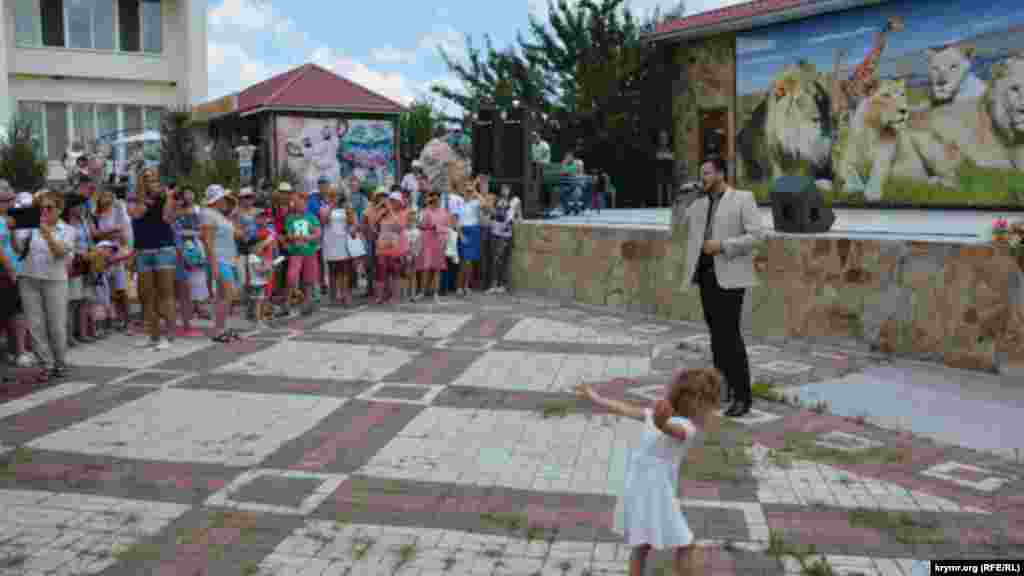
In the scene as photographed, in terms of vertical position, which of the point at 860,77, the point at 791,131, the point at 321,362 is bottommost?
the point at 321,362

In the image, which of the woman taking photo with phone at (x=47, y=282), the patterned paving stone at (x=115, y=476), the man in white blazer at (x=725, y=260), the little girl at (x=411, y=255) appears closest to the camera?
the patterned paving stone at (x=115, y=476)

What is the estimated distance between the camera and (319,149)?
29.0 meters

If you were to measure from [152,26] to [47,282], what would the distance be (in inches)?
1071

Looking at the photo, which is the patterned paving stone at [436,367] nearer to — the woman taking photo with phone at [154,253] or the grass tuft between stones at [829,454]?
the woman taking photo with phone at [154,253]

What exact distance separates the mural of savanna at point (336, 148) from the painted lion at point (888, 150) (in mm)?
13846

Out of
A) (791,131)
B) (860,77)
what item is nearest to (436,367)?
(860,77)

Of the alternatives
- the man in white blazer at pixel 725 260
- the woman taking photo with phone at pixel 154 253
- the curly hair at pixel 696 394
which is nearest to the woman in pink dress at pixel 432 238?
the woman taking photo with phone at pixel 154 253

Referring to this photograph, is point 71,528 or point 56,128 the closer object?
point 71,528

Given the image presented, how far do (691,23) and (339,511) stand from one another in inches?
689

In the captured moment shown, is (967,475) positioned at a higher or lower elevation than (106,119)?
lower

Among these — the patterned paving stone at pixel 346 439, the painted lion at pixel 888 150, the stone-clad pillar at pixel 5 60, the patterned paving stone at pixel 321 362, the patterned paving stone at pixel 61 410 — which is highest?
the stone-clad pillar at pixel 5 60

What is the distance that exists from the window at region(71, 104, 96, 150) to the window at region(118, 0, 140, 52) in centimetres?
231

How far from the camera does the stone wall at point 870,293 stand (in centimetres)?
855

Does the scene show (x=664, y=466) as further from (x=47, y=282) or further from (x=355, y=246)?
(x=355, y=246)
